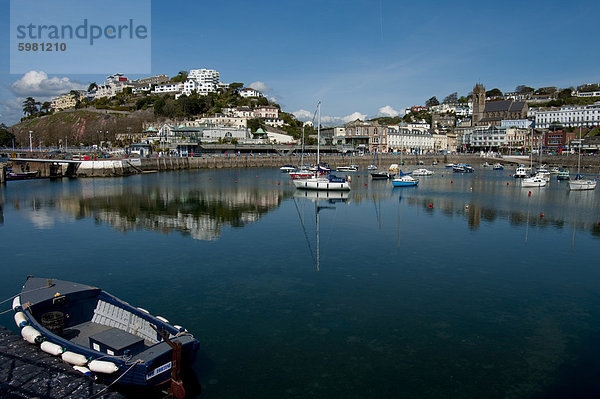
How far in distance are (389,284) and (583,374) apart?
25.0ft

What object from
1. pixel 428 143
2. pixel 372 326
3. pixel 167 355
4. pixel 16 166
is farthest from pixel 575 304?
pixel 428 143

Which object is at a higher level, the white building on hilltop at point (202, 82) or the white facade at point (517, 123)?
the white building on hilltop at point (202, 82)

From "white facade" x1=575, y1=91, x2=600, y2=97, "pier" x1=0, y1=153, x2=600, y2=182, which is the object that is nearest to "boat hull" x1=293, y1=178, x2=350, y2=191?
"pier" x1=0, y1=153, x2=600, y2=182

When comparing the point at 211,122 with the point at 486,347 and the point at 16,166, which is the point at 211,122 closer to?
the point at 16,166

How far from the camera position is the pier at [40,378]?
8773 mm

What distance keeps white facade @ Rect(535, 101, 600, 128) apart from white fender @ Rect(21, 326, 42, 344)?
6904 inches

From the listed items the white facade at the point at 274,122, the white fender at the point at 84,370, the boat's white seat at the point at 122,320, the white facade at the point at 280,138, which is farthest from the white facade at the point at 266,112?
the white fender at the point at 84,370

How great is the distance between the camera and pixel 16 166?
69.4m

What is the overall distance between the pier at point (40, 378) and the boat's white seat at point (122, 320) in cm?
179

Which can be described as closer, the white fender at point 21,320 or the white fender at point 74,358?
the white fender at point 74,358

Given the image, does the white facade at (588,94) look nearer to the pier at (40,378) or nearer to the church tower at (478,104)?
the church tower at (478,104)

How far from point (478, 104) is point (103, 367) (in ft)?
630

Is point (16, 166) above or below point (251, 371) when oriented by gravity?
above

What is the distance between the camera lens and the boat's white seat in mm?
11180
